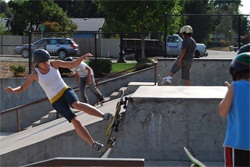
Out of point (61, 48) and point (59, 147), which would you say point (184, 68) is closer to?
point (59, 147)

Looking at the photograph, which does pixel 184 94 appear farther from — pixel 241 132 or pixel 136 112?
pixel 241 132

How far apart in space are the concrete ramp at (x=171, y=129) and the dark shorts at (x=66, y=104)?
3.07ft

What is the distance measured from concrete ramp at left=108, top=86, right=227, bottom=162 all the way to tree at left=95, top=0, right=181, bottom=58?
Answer: 21193mm

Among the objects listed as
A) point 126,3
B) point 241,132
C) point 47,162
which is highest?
point 126,3

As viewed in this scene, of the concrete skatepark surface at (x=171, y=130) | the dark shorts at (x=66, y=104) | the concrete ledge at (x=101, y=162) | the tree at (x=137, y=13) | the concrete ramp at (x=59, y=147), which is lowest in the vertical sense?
the concrete ramp at (x=59, y=147)

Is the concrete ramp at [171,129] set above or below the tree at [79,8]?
below

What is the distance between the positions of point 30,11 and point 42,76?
145 feet

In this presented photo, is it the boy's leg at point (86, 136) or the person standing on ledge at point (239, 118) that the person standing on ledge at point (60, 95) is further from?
the person standing on ledge at point (239, 118)

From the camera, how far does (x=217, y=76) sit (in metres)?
14.2

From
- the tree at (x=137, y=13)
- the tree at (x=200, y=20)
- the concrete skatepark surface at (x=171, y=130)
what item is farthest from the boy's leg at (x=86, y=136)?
the tree at (x=200, y=20)

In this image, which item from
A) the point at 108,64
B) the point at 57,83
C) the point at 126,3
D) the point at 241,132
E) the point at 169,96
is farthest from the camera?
the point at 126,3

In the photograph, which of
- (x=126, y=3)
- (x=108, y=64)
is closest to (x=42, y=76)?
(x=108, y=64)

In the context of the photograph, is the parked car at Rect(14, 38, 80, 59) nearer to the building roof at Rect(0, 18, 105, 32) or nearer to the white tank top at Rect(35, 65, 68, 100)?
the white tank top at Rect(35, 65, 68, 100)

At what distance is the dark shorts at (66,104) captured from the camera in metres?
7.93
